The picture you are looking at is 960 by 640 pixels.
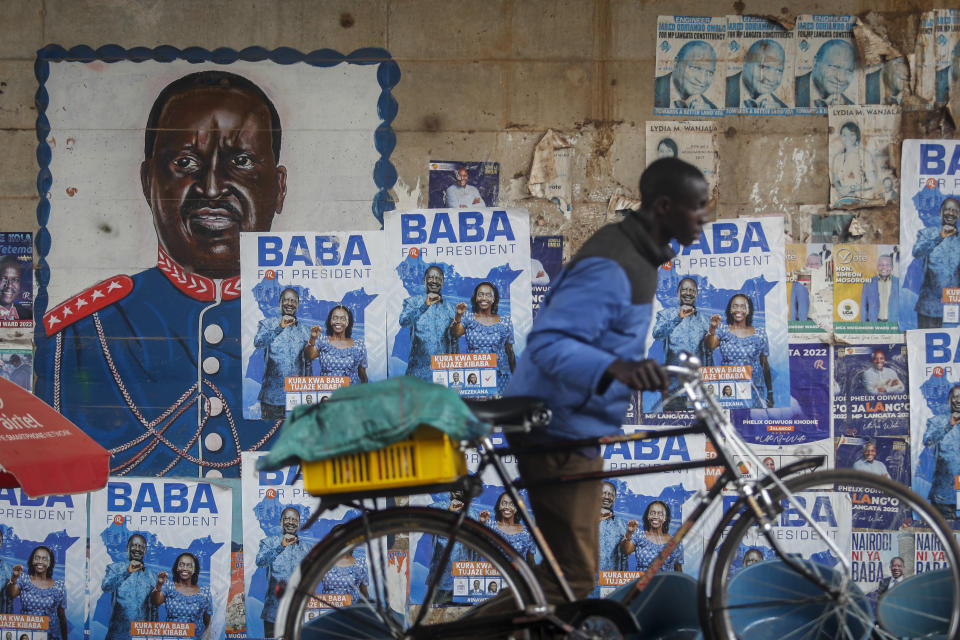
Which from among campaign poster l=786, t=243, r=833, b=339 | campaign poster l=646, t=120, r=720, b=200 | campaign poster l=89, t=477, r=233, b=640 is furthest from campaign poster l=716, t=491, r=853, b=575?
campaign poster l=89, t=477, r=233, b=640

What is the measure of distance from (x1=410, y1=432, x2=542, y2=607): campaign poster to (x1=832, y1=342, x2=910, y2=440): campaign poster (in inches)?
59.3

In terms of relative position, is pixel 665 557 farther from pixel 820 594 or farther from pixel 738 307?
pixel 738 307

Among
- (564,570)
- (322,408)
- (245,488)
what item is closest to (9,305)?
(245,488)

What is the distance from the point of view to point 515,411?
2482 mm

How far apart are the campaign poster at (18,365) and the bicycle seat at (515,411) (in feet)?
8.50

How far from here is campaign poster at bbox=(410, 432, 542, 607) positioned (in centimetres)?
398

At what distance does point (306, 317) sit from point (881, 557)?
2.82m

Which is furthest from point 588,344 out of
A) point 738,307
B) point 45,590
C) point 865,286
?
point 45,590

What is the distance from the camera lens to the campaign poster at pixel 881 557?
12.8 feet

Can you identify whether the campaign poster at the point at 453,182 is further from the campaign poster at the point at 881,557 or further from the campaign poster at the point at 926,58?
the campaign poster at the point at 881,557

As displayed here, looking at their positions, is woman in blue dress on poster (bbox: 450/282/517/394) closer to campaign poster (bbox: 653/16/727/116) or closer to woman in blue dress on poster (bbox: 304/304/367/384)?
woman in blue dress on poster (bbox: 304/304/367/384)

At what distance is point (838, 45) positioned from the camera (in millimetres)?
3922

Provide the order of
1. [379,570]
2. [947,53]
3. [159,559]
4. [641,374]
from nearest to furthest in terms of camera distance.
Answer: [641,374]
[379,570]
[947,53]
[159,559]

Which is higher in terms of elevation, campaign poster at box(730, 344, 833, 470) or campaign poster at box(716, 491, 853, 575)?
campaign poster at box(730, 344, 833, 470)
